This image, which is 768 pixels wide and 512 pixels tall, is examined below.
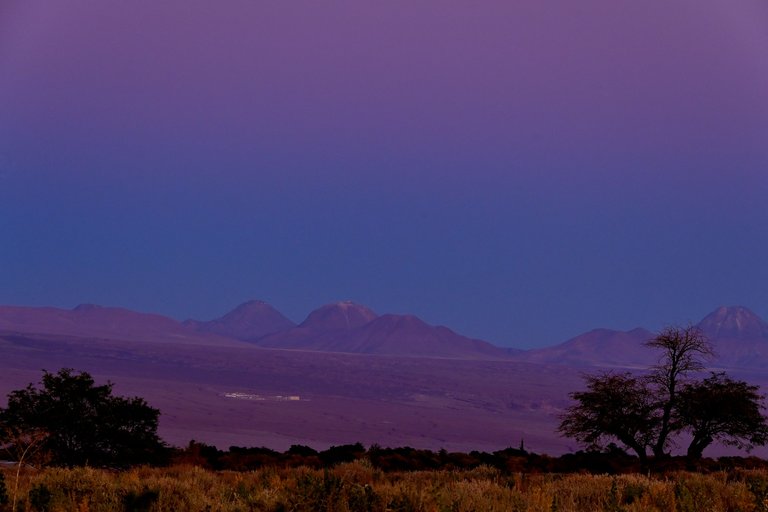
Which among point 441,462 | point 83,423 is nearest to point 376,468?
point 441,462

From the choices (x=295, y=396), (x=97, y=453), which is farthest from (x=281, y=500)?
(x=295, y=396)

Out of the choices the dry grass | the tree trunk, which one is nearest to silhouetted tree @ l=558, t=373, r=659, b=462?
the tree trunk

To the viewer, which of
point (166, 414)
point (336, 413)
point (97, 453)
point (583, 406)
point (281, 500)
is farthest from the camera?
point (336, 413)

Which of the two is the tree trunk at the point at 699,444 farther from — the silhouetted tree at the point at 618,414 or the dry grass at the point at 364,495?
the dry grass at the point at 364,495

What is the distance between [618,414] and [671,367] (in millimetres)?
3636

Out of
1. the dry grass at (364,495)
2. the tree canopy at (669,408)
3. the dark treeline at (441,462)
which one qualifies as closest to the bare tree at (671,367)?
the tree canopy at (669,408)

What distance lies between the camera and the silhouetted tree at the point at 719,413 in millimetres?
37812

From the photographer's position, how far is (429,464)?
24.6 metres

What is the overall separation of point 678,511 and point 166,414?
132808 millimetres

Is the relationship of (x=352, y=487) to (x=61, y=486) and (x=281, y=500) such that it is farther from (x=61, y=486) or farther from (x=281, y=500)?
(x=61, y=486)

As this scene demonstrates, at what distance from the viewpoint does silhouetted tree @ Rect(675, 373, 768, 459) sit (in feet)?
124

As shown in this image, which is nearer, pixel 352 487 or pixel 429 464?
pixel 352 487

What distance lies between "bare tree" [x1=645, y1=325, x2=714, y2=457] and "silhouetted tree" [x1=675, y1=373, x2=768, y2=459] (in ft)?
1.77

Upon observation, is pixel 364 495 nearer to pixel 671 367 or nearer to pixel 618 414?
pixel 618 414
